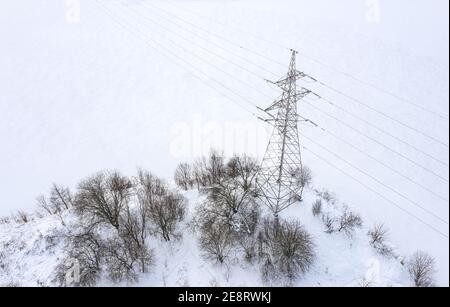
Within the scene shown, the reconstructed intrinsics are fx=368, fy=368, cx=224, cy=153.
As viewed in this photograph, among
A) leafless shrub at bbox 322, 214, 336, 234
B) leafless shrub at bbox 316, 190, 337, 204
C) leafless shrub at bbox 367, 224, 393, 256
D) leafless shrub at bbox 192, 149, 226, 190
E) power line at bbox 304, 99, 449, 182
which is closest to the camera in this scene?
leafless shrub at bbox 367, 224, 393, 256

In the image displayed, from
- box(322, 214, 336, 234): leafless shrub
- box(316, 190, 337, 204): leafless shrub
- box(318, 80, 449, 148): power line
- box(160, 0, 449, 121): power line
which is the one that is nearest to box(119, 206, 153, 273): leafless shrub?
box(322, 214, 336, 234): leafless shrub

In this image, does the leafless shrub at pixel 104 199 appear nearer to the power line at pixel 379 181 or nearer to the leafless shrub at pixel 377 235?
the leafless shrub at pixel 377 235

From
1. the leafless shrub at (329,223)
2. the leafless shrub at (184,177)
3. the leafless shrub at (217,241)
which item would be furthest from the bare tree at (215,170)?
the leafless shrub at (329,223)

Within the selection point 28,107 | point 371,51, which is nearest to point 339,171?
point 371,51

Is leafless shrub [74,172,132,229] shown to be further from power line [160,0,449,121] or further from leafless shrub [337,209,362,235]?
power line [160,0,449,121]

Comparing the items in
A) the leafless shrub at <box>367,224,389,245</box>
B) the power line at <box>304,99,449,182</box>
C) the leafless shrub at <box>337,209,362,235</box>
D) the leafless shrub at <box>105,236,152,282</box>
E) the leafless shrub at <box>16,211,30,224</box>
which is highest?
the power line at <box>304,99,449,182</box>

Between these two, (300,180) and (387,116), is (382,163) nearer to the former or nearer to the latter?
(387,116)
